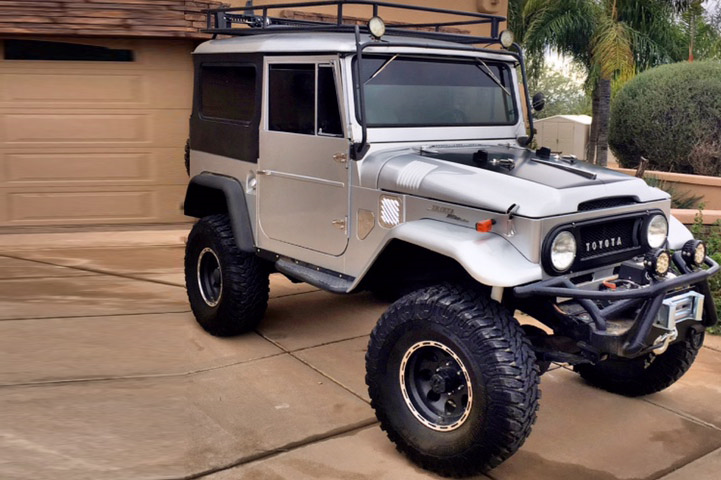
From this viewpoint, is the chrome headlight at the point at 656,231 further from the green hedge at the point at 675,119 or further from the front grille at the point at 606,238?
the green hedge at the point at 675,119

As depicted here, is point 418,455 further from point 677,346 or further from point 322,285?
point 677,346

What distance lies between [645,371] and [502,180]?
173 centimetres

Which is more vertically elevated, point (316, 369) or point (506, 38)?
point (506, 38)

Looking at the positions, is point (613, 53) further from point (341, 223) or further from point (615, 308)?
point (615, 308)

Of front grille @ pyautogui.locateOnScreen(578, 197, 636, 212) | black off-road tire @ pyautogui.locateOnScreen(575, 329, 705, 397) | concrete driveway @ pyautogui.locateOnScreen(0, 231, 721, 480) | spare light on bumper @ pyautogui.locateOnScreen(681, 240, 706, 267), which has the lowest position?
concrete driveway @ pyautogui.locateOnScreen(0, 231, 721, 480)

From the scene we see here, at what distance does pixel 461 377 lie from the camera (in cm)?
416

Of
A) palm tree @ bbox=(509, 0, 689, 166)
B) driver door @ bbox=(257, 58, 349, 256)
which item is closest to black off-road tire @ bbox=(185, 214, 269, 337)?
driver door @ bbox=(257, 58, 349, 256)

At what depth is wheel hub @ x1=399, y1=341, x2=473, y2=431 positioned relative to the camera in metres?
4.14

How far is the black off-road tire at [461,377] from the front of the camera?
3893 millimetres

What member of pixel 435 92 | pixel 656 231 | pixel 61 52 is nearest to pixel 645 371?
pixel 656 231

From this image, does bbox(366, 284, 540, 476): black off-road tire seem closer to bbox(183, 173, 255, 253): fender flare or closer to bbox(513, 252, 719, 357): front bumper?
bbox(513, 252, 719, 357): front bumper

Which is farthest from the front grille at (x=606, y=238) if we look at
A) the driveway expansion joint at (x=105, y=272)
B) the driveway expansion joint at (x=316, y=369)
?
the driveway expansion joint at (x=105, y=272)

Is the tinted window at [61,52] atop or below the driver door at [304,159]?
atop

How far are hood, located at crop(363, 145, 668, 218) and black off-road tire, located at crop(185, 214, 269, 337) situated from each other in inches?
59.6
